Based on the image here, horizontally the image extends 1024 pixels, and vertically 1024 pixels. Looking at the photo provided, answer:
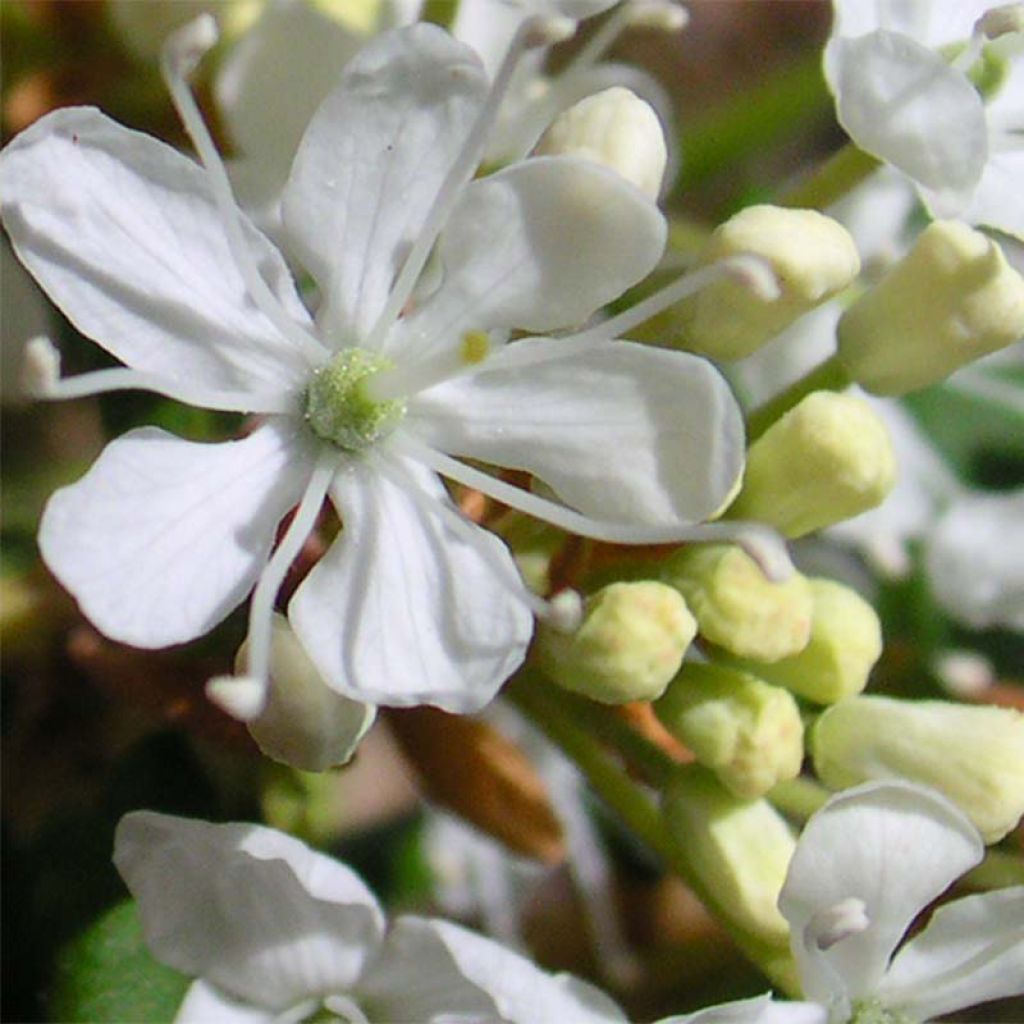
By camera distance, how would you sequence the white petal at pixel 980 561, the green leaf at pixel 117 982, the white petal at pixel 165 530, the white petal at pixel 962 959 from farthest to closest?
the white petal at pixel 980 561
the green leaf at pixel 117 982
the white petal at pixel 962 959
the white petal at pixel 165 530

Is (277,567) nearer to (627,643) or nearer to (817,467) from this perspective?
(627,643)

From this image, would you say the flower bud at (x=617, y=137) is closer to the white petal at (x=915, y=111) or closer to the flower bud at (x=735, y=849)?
the white petal at (x=915, y=111)

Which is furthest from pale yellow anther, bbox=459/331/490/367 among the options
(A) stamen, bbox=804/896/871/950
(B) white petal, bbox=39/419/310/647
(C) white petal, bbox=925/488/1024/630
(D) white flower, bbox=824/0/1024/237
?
(C) white petal, bbox=925/488/1024/630

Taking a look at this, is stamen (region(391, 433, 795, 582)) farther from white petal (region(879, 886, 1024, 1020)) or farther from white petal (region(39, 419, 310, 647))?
white petal (region(879, 886, 1024, 1020))

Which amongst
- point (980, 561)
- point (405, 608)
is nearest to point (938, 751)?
point (405, 608)

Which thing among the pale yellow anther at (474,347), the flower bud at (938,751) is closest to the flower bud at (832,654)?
the flower bud at (938,751)

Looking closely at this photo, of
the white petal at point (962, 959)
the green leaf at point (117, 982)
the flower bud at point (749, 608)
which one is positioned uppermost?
the flower bud at point (749, 608)

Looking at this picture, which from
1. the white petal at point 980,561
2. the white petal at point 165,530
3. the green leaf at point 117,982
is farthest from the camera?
the white petal at point 980,561
